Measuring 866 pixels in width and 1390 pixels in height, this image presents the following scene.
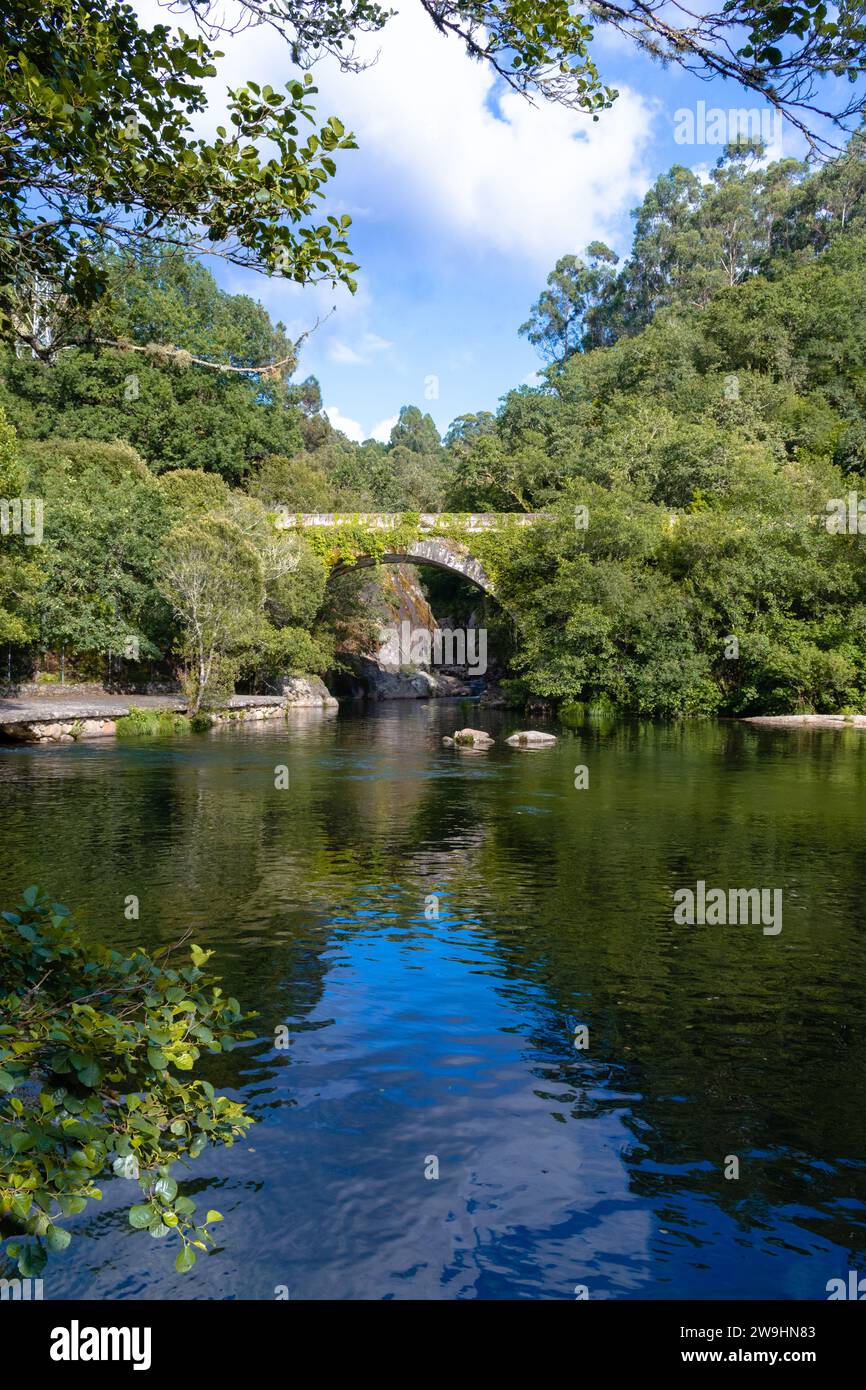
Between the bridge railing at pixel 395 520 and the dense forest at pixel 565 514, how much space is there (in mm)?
1592

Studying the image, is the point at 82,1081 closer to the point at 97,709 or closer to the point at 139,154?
the point at 139,154

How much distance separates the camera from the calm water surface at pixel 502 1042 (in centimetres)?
599

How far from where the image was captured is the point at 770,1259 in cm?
584

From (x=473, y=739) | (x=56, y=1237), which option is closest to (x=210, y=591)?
(x=473, y=739)

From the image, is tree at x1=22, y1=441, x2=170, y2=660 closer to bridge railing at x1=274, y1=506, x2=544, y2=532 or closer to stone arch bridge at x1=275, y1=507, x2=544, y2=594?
bridge railing at x1=274, y1=506, x2=544, y2=532

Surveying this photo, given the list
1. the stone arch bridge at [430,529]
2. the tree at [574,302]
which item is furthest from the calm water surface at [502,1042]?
the tree at [574,302]

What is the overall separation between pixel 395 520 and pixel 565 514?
11.4 meters

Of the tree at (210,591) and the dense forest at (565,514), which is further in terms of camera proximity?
the dense forest at (565,514)

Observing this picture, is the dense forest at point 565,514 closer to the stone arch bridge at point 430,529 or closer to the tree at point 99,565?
the tree at point 99,565

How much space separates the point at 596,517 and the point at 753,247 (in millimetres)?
69807

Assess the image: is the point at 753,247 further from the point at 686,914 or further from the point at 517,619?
the point at 686,914
